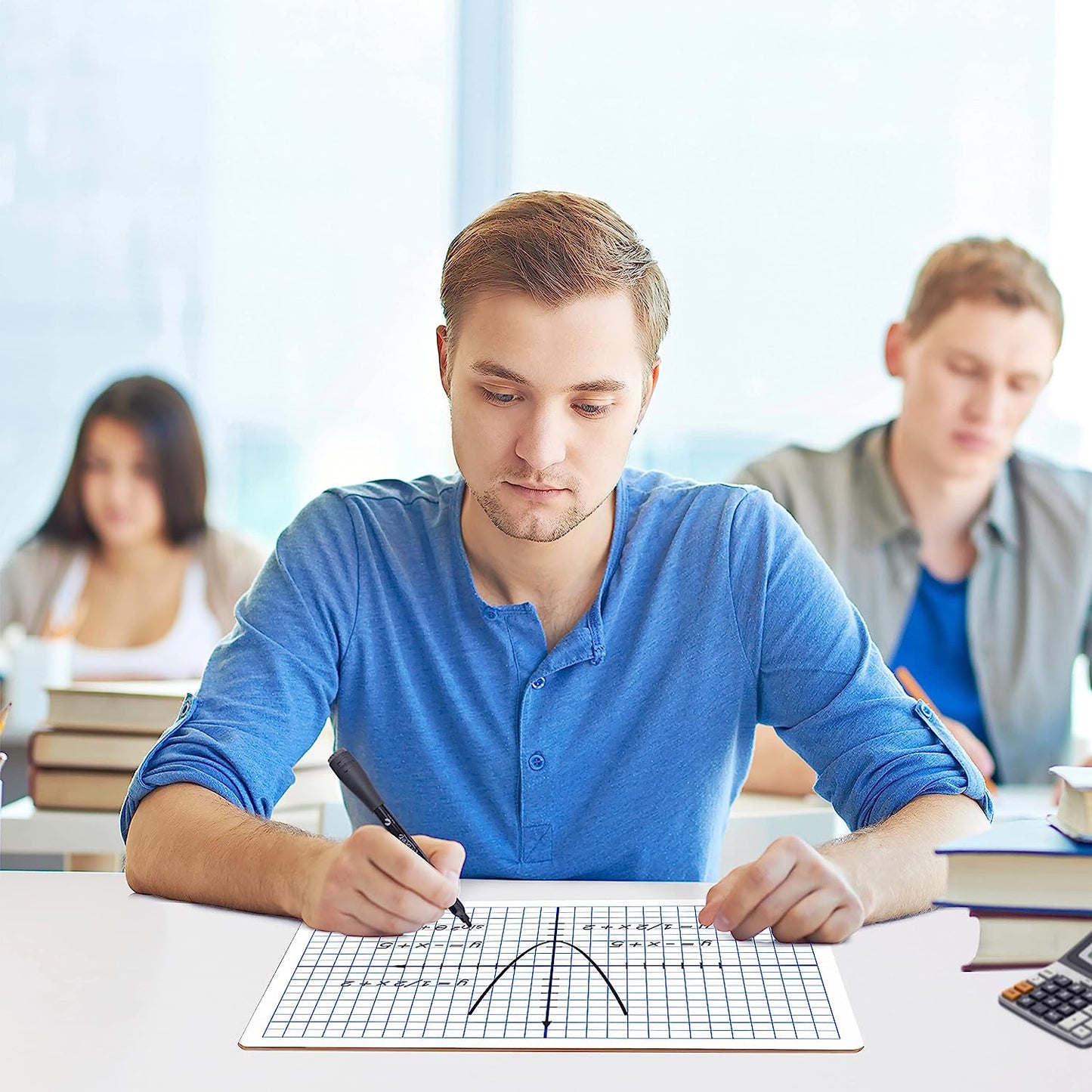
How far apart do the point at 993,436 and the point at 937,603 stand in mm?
382

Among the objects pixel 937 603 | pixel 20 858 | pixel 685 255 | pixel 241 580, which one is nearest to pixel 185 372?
pixel 241 580

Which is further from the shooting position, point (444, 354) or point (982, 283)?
point (982, 283)

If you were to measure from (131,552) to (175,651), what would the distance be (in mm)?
308

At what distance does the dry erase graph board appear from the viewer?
824 mm

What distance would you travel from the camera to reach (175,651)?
10.3ft

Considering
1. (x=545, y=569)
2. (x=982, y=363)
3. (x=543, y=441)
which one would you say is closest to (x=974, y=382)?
(x=982, y=363)

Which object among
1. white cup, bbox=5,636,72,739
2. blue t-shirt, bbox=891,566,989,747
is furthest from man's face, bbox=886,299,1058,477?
white cup, bbox=5,636,72,739

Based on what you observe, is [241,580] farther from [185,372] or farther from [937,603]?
[937,603]

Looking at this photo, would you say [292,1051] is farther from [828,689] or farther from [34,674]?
[34,674]

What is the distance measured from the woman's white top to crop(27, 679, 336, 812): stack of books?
131 centimetres

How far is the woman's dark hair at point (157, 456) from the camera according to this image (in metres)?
3.27

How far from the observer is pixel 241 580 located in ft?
10.5

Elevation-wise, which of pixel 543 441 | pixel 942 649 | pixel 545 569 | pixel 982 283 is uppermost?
pixel 982 283

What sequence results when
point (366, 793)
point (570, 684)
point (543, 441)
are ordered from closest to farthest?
point (366, 793)
point (543, 441)
point (570, 684)
